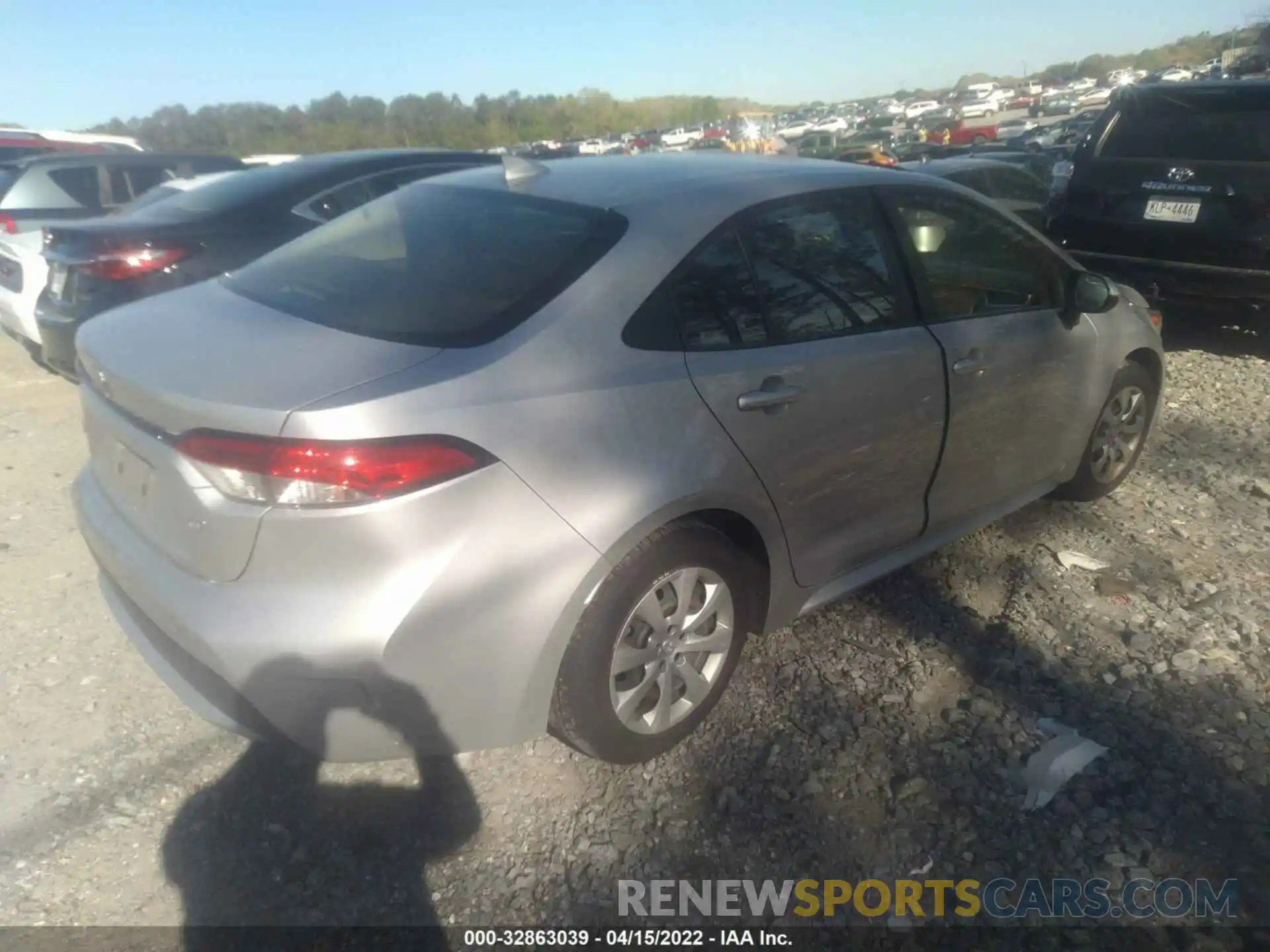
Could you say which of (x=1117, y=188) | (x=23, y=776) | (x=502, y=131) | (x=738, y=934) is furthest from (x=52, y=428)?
(x=502, y=131)

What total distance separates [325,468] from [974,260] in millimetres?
2556

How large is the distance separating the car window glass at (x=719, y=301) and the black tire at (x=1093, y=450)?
2119 mm

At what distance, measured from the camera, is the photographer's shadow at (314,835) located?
2234 mm

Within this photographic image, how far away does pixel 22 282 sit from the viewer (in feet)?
19.1

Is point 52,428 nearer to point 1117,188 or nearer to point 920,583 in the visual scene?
point 920,583

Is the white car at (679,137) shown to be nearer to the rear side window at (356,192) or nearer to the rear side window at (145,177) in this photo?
the rear side window at (145,177)

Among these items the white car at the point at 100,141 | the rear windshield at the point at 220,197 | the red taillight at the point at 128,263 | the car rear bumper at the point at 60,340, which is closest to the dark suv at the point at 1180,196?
the rear windshield at the point at 220,197

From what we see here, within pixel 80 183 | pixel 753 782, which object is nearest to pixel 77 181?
pixel 80 183

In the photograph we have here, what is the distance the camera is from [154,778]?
107 inches

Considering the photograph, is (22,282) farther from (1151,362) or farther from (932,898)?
(1151,362)

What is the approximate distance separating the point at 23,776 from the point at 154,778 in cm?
39

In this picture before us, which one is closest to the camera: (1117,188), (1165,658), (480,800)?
(480,800)

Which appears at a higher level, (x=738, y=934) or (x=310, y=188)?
(x=310, y=188)

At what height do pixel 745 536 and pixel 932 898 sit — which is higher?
pixel 745 536
